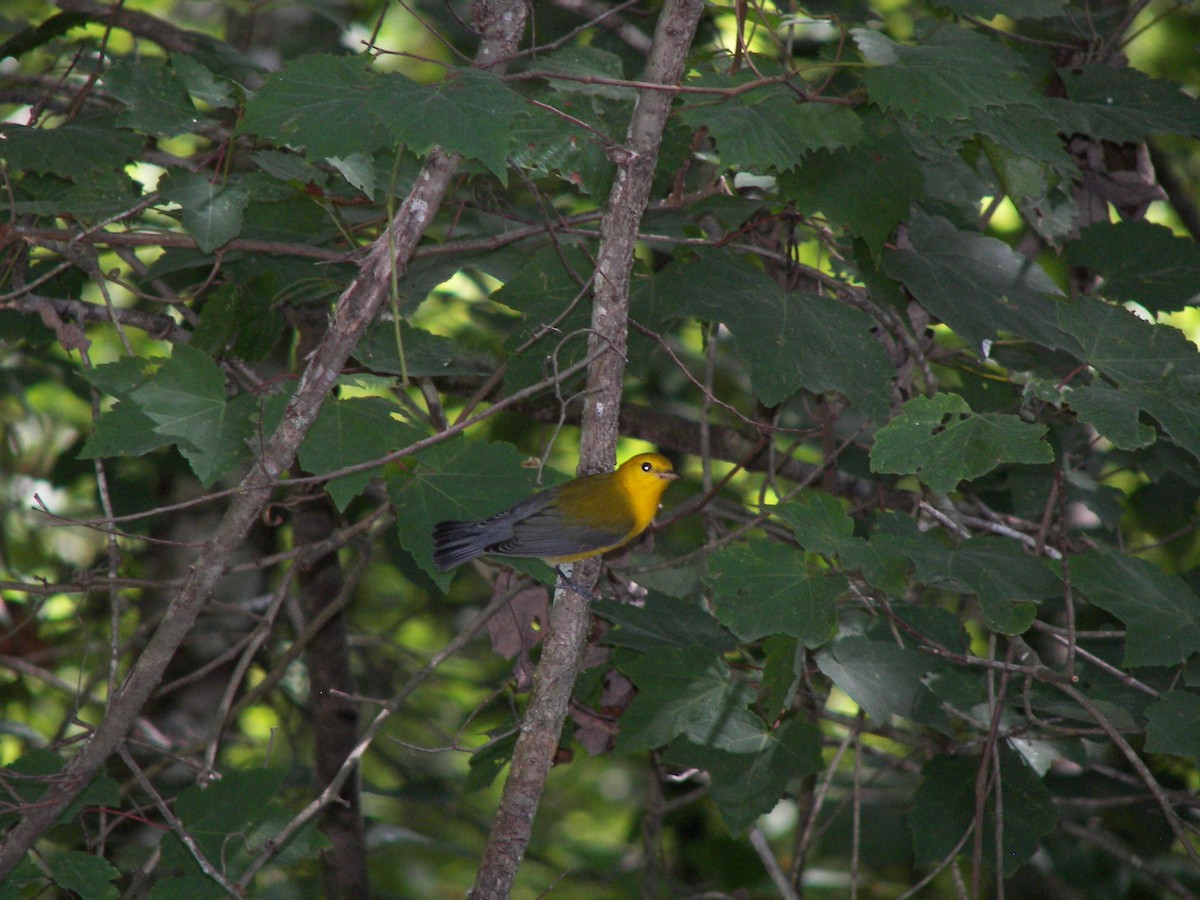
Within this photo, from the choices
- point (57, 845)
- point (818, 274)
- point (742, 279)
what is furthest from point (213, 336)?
point (57, 845)

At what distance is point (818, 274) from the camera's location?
344 centimetres

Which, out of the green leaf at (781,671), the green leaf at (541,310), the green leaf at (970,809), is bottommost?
the green leaf at (970,809)

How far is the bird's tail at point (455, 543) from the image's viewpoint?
313cm

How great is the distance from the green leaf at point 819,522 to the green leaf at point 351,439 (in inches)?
41.8

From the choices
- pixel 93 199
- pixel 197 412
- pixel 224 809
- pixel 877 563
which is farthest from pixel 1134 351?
pixel 93 199

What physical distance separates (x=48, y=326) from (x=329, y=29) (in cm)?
295

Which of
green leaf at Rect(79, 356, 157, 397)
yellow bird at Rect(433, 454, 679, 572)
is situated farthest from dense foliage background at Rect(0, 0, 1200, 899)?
yellow bird at Rect(433, 454, 679, 572)

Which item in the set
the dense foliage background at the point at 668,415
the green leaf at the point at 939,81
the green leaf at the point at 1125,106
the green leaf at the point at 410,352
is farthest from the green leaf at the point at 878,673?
the green leaf at the point at 1125,106

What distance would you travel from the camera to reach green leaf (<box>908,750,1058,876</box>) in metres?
3.32

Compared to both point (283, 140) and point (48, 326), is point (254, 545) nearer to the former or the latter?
point (48, 326)

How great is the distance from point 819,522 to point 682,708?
0.72m

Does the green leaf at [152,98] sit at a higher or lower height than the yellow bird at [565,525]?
higher

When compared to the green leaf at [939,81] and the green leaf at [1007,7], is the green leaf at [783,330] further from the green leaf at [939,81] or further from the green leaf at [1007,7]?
the green leaf at [1007,7]

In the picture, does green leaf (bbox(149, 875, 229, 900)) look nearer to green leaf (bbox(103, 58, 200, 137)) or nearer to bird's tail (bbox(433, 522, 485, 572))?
bird's tail (bbox(433, 522, 485, 572))
